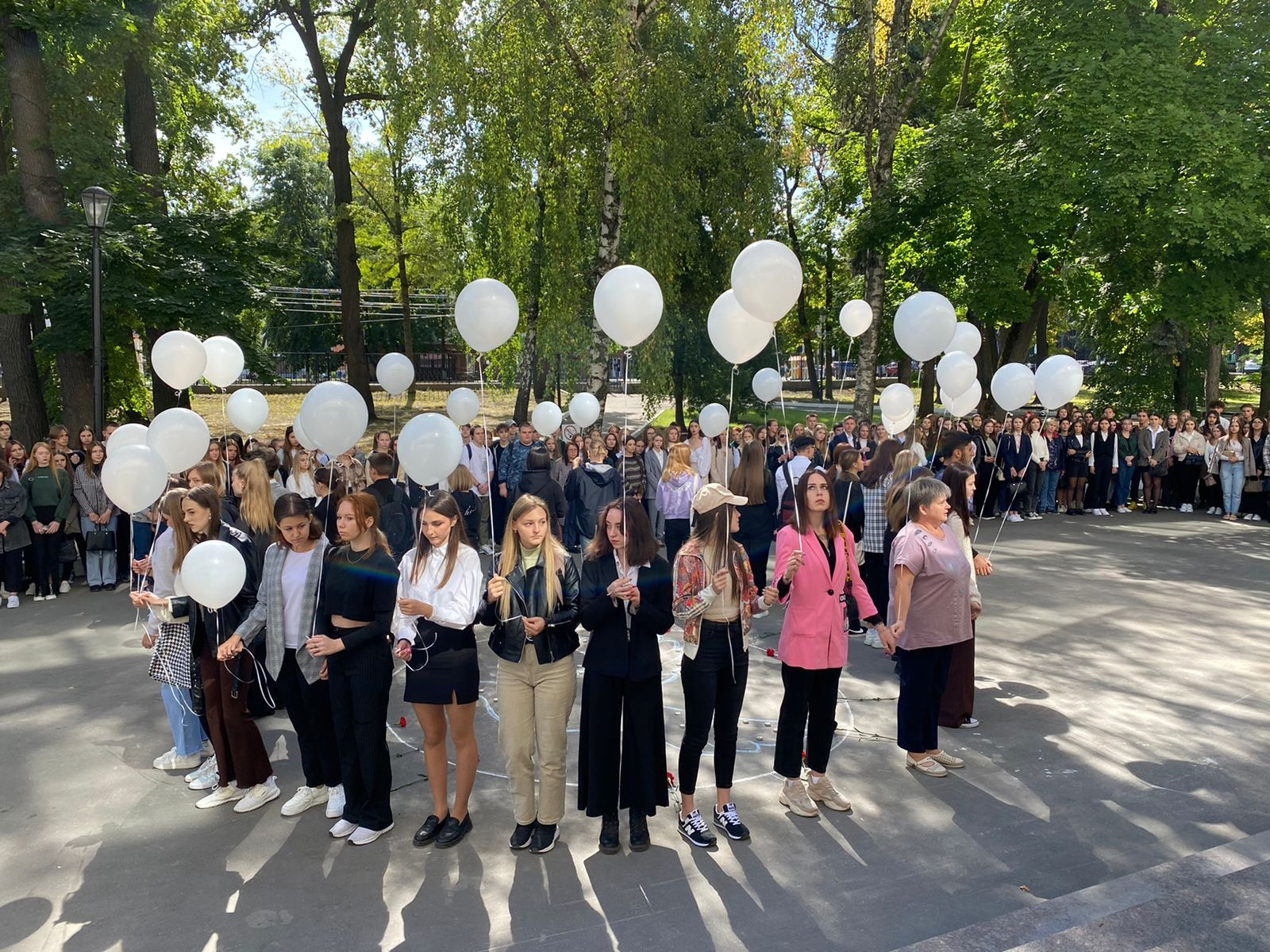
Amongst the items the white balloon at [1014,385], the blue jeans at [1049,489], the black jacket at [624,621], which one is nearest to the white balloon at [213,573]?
the black jacket at [624,621]

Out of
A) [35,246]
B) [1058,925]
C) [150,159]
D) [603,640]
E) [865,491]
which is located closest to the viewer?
[1058,925]

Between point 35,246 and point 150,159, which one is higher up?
point 150,159

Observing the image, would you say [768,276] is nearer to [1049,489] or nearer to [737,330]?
[737,330]

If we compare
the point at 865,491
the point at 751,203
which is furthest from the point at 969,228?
the point at 865,491

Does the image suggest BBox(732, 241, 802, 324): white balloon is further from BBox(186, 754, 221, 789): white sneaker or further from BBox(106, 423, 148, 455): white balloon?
BBox(106, 423, 148, 455): white balloon

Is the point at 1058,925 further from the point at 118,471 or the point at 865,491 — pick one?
the point at 118,471

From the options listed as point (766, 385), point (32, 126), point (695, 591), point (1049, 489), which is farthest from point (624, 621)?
point (32, 126)

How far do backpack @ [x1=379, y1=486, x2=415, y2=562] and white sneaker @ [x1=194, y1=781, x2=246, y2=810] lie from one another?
2970 millimetres

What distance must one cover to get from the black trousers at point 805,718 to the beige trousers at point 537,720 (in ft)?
4.41

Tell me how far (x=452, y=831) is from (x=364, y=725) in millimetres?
772

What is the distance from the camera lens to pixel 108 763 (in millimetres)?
5887

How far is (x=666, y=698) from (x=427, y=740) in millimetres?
2604

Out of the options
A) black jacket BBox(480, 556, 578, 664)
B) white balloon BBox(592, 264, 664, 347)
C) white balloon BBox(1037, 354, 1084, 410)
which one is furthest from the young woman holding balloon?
white balloon BBox(1037, 354, 1084, 410)

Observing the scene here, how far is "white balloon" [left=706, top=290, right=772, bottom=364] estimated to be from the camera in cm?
593
